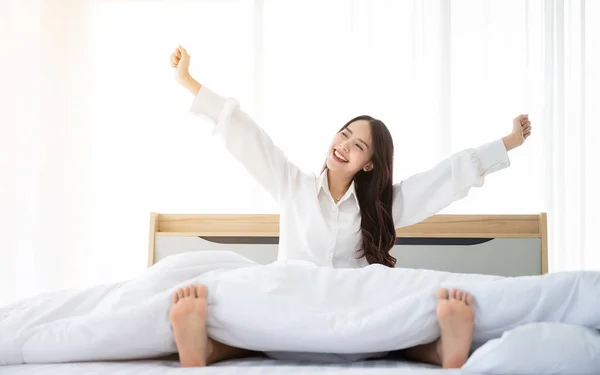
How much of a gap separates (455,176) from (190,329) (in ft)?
4.39

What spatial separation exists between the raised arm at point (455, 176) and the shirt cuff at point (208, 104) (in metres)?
0.65

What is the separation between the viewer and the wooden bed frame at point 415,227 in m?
3.14

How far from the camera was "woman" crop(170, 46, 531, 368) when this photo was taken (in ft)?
7.86

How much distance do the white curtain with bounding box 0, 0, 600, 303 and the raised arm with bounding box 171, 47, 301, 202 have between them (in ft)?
3.67

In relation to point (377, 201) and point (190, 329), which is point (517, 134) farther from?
point (190, 329)

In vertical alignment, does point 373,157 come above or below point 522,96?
below

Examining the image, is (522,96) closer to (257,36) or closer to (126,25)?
(257,36)

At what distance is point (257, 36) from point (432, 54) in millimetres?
851

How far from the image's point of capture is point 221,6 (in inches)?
152

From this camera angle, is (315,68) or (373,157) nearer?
(373,157)

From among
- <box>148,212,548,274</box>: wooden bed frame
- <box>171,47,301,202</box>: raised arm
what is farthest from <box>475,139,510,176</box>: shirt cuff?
<box>148,212,548,274</box>: wooden bed frame

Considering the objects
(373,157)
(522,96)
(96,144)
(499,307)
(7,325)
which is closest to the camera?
(499,307)

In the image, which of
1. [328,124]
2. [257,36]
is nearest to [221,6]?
[257,36]

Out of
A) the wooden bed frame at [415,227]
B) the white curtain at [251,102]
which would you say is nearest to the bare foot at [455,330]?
the wooden bed frame at [415,227]
